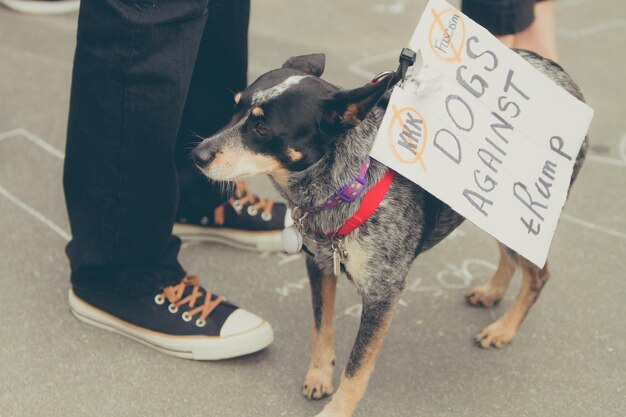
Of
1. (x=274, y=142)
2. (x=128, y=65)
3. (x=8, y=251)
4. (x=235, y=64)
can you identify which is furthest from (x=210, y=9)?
(x=8, y=251)

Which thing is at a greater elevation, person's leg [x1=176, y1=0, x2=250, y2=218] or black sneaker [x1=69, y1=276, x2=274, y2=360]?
person's leg [x1=176, y1=0, x2=250, y2=218]

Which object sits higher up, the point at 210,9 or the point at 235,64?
the point at 210,9

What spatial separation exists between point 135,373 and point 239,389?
36 cm

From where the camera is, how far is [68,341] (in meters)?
2.80

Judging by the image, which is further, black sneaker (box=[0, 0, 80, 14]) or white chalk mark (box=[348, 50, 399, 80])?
black sneaker (box=[0, 0, 80, 14])

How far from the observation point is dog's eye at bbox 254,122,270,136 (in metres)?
2.20

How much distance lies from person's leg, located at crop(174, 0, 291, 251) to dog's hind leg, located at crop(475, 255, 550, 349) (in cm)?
88

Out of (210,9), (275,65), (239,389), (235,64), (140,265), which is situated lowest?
(275,65)

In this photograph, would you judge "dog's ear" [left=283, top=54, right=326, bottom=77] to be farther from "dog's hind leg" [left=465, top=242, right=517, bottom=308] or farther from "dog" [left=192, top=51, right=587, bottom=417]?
"dog's hind leg" [left=465, top=242, right=517, bottom=308]

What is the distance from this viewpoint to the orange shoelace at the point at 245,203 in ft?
11.1

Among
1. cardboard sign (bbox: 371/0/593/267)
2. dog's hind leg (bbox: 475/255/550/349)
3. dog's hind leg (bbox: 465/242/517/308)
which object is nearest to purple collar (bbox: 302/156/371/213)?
cardboard sign (bbox: 371/0/593/267)

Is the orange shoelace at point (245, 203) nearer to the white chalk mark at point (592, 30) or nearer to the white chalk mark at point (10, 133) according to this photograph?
the white chalk mark at point (10, 133)

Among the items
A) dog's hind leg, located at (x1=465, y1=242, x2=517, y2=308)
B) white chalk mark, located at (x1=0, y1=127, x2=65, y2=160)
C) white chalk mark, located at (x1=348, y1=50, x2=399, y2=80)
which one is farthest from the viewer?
white chalk mark, located at (x1=348, y1=50, x2=399, y2=80)

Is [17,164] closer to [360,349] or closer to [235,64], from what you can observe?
[235,64]
